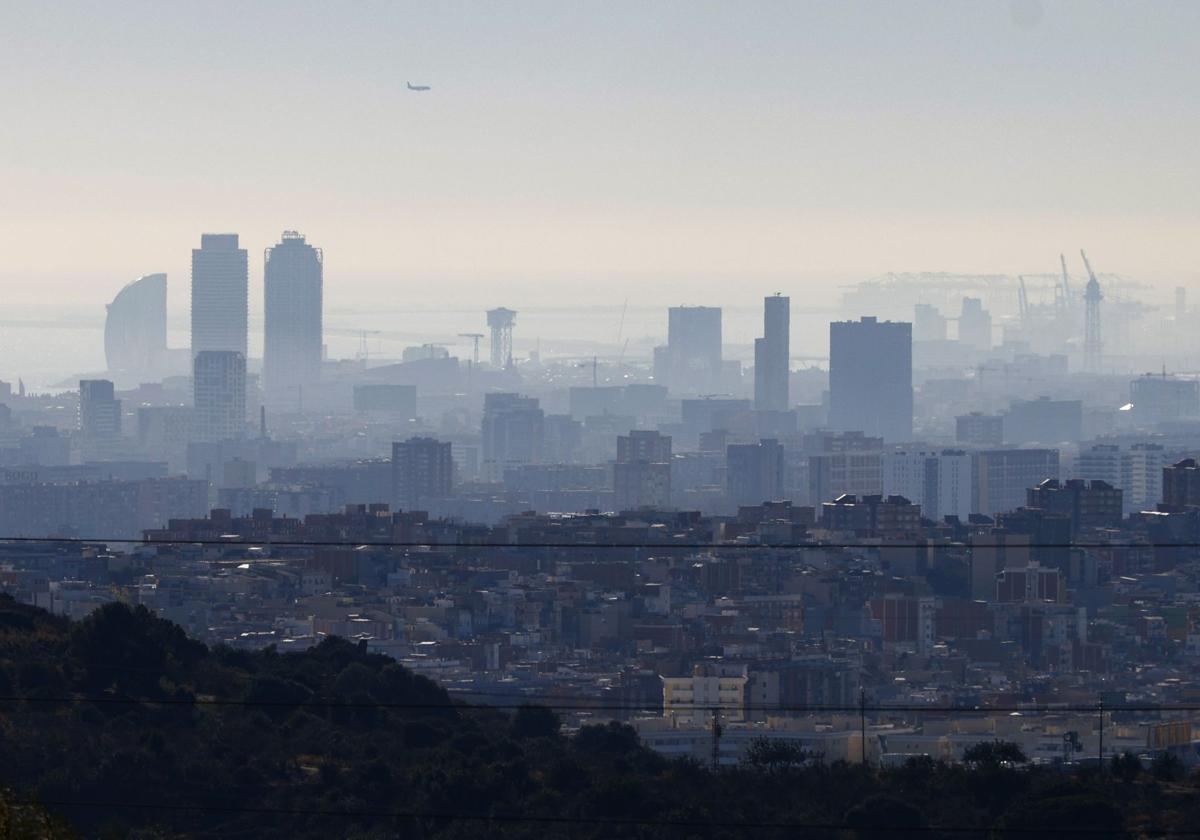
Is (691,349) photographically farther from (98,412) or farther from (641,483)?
(641,483)

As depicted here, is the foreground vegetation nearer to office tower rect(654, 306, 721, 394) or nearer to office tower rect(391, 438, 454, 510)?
office tower rect(391, 438, 454, 510)

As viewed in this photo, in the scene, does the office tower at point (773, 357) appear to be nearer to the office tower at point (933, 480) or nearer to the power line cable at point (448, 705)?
the office tower at point (933, 480)

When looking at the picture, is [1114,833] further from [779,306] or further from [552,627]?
[779,306]

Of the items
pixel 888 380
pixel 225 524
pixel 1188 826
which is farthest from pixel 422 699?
pixel 888 380

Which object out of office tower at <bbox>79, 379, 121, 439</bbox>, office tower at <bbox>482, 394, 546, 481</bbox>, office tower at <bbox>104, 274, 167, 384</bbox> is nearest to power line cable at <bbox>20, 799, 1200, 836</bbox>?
office tower at <bbox>482, 394, 546, 481</bbox>

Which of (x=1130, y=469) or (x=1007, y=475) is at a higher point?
(x=1130, y=469)

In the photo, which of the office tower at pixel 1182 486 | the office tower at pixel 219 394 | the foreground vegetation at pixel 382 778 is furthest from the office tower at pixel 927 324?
the foreground vegetation at pixel 382 778

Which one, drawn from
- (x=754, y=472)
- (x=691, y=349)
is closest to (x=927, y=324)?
(x=691, y=349)
